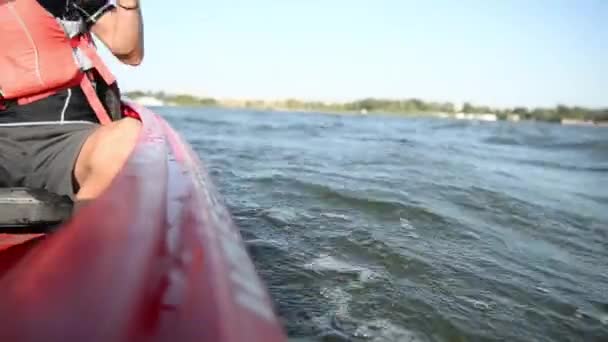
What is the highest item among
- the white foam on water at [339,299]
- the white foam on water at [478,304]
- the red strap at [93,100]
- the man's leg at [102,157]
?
the red strap at [93,100]

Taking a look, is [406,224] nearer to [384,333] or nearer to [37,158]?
[384,333]

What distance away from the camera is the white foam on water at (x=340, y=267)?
2254mm

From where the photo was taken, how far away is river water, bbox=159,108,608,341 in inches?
73.5

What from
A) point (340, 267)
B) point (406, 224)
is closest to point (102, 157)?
point (340, 267)

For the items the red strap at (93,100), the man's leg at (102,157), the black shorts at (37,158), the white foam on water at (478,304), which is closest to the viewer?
the man's leg at (102,157)

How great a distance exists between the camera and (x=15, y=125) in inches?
64.1

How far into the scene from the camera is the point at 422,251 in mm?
2686

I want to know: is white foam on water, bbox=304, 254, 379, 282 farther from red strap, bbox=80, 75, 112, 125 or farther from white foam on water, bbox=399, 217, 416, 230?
red strap, bbox=80, 75, 112, 125

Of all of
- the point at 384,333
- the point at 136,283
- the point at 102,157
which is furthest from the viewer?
the point at 384,333

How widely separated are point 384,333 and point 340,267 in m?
0.65

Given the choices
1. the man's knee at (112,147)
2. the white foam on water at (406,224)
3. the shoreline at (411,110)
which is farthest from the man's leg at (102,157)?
the shoreline at (411,110)

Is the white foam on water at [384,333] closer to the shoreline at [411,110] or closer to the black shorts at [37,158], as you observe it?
the black shorts at [37,158]

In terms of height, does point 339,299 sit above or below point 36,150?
below

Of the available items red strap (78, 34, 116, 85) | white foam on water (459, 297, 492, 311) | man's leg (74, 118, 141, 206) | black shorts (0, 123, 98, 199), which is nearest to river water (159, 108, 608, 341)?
white foam on water (459, 297, 492, 311)
